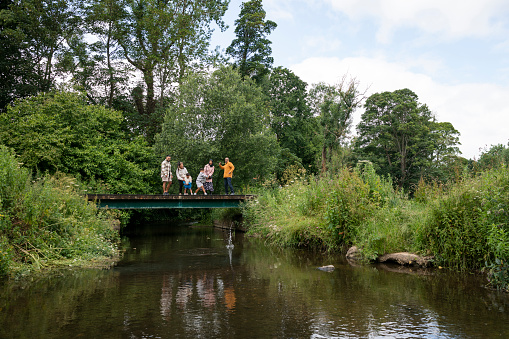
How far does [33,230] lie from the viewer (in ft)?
33.9

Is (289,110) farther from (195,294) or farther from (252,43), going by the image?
(195,294)

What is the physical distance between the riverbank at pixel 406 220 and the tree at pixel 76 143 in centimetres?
1240

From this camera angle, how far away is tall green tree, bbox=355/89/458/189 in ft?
132

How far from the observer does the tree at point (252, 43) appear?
38625 mm

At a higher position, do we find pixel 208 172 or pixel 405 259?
pixel 208 172

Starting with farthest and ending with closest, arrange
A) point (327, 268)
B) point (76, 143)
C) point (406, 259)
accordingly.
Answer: point (76, 143) < point (406, 259) < point (327, 268)

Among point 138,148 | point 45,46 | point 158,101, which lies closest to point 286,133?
point 158,101

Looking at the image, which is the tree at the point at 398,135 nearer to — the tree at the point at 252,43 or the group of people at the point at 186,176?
the tree at the point at 252,43

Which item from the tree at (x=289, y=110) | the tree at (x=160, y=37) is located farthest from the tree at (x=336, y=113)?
the tree at (x=160, y=37)

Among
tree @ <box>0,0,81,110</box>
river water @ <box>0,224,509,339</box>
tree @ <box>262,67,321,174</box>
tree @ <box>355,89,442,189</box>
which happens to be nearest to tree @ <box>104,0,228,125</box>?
tree @ <box>0,0,81,110</box>

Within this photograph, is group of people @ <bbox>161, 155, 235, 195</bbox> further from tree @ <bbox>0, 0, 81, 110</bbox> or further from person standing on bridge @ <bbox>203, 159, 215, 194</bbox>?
tree @ <bbox>0, 0, 81, 110</bbox>

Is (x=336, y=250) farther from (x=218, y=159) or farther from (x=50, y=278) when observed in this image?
(x=218, y=159)

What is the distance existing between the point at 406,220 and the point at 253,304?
6988 millimetres

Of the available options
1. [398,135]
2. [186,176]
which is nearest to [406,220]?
[186,176]
